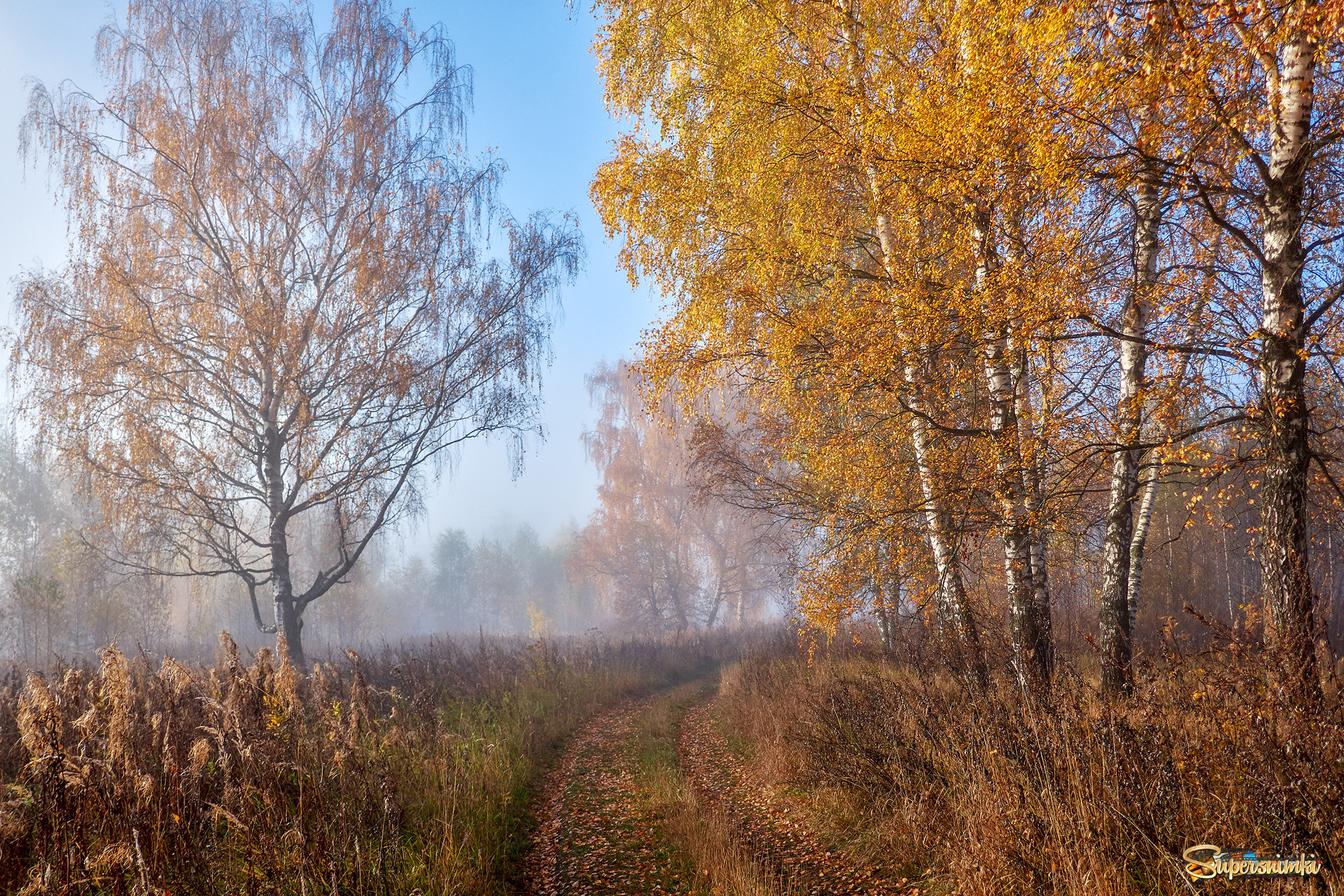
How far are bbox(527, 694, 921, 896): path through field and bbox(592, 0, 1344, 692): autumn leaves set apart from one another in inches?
83.4

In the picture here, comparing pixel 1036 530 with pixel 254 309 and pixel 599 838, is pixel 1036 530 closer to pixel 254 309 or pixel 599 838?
pixel 599 838

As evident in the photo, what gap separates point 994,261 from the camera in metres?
5.99

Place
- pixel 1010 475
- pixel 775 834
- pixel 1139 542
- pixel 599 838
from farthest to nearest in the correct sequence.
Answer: pixel 1139 542 < pixel 1010 475 < pixel 599 838 < pixel 775 834

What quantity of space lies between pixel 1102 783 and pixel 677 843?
3395mm

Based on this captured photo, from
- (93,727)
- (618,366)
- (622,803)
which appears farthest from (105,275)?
(618,366)

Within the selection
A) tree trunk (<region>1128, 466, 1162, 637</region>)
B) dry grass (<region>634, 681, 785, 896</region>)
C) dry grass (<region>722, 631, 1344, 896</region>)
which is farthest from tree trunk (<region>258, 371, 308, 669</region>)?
tree trunk (<region>1128, 466, 1162, 637</region>)

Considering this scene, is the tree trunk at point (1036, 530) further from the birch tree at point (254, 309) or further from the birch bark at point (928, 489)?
the birch tree at point (254, 309)

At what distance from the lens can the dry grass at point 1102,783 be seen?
2.69 m

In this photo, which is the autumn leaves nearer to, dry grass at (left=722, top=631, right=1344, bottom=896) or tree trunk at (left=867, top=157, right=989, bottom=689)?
tree trunk at (left=867, top=157, right=989, bottom=689)

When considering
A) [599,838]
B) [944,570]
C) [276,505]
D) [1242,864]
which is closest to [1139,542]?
[944,570]

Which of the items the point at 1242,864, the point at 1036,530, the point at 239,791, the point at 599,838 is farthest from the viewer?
the point at 1036,530

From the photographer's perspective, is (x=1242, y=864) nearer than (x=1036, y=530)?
Yes

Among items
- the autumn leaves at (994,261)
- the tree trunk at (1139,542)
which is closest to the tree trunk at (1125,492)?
the autumn leaves at (994,261)

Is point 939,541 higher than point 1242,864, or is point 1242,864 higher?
point 939,541
